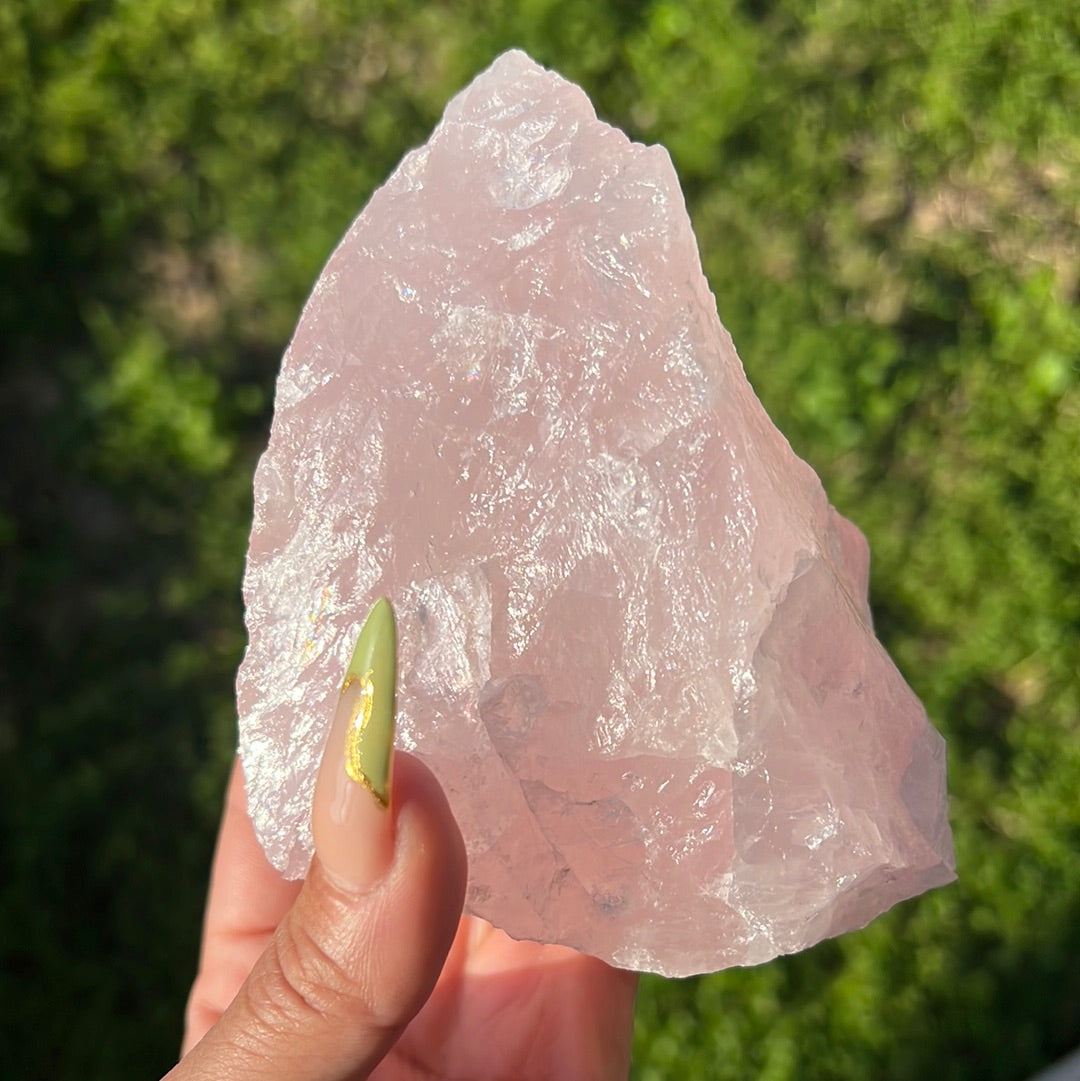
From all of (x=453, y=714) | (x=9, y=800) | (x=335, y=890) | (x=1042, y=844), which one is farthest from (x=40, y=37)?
(x=1042, y=844)

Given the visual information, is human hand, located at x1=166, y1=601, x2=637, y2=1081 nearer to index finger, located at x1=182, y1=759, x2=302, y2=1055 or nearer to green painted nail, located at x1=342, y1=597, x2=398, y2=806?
green painted nail, located at x1=342, y1=597, x2=398, y2=806

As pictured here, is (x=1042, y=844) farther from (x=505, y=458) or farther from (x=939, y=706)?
(x=505, y=458)

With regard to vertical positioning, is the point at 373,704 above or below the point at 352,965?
above

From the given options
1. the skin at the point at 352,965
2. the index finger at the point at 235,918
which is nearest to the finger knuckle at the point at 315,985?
the skin at the point at 352,965

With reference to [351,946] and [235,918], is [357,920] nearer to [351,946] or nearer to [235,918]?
[351,946]

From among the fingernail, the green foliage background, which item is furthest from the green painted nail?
the green foliage background

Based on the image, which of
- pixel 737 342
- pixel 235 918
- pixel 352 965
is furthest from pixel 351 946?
pixel 737 342

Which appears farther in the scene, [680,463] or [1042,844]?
[1042,844]

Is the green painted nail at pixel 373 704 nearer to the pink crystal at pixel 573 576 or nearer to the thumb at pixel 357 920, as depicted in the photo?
the thumb at pixel 357 920
